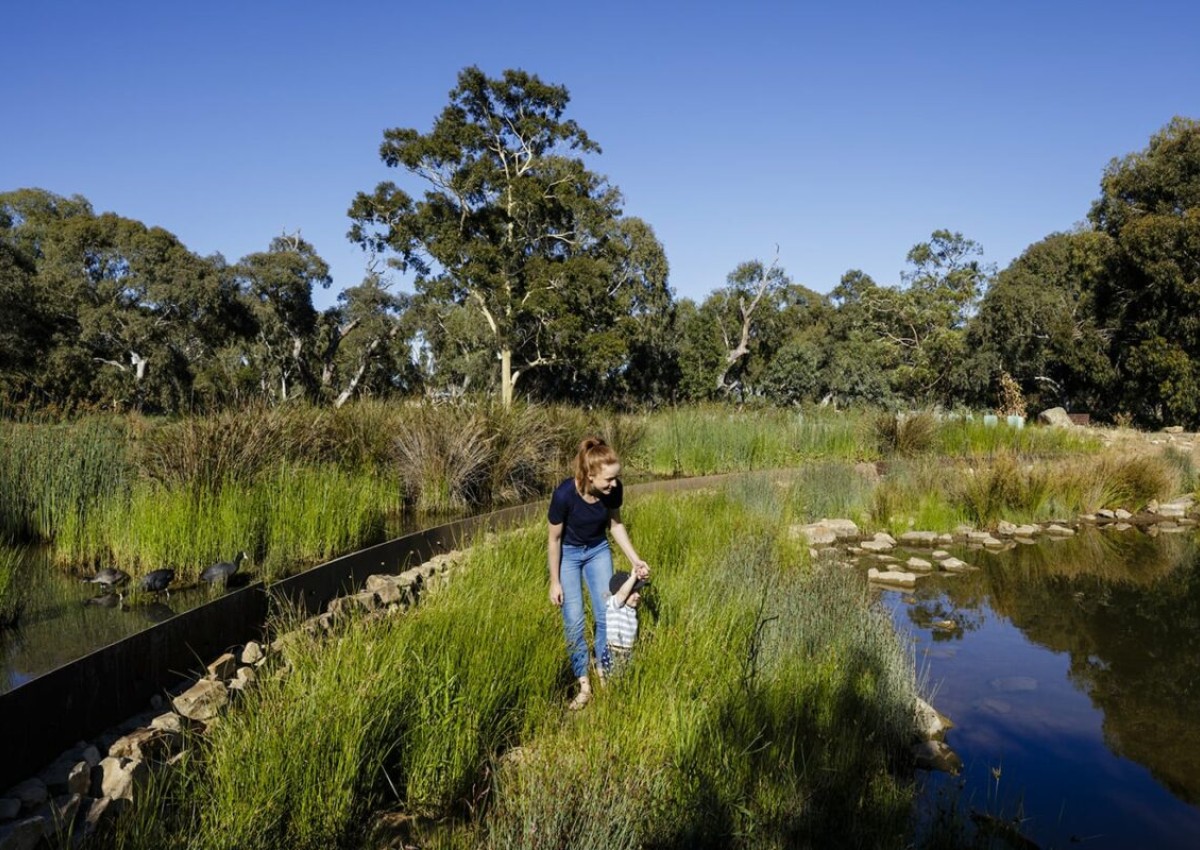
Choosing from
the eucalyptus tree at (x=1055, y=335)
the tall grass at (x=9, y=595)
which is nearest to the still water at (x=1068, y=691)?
the tall grass at (x=9, y=595)

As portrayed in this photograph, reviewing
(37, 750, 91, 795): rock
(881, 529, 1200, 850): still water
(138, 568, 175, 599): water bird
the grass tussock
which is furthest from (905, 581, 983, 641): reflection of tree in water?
(37, 750, 91, 795): rock

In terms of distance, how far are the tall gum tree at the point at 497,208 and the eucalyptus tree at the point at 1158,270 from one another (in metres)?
15.3

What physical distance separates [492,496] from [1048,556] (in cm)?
640

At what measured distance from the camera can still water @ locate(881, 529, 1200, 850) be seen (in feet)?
12.9

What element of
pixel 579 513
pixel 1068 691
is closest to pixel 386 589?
pixel 579 513

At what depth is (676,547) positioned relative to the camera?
263 inches

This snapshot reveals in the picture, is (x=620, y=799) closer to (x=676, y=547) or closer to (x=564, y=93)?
(x=676, y=547)

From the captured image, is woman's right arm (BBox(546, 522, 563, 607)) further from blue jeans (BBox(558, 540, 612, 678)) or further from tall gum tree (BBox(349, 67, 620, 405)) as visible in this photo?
tall gum tree (BBox(349, 67, 620, 405))

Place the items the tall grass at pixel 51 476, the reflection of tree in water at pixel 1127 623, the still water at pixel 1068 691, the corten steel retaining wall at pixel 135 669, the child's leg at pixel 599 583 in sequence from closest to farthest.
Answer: the corten steel retaining wall at pixel 135 669
the still water at pixel 1068 691
the child's leg at pixel 599 583
the reflection of tree in water at pixel 1127 623
the tall grass at pixel 51 476

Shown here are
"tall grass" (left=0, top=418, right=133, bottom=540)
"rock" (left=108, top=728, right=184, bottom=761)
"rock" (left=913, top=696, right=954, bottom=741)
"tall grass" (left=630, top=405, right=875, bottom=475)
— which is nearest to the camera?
"rock" (left=108, top=728, right=184, bottom=761)

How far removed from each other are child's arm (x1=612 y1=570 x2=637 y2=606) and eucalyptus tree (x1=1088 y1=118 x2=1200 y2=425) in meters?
23.6

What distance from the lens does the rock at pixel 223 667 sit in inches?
168

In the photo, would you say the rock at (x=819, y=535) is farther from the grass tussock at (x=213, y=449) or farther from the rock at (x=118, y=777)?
the rock at (x=118, y=777)

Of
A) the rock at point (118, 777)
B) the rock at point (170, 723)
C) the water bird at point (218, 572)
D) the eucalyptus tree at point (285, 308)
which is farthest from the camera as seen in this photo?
the eucalyptus tree at point (285, 308)
